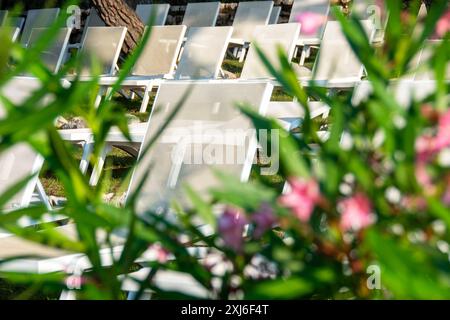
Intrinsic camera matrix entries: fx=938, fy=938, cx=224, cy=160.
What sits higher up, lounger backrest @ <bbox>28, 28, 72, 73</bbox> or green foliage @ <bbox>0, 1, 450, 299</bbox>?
lounger backrest @ <bbox>28, 28, 72, 73</bbox>

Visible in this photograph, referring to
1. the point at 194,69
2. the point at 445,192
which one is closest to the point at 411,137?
the point at 445,192

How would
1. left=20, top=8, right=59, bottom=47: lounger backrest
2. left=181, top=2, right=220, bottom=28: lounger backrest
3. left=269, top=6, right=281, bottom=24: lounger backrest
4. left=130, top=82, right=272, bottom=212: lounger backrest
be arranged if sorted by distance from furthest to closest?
left=269, top=6, right=281, bottom=24: lounger backrest < left=181, top=2, right=220, bottom=28: lounger backrest < left=20, top=8, right=59, bottom=47: lounger backrest < left=130, top=82, right=272, bottom=212: lounger backrest

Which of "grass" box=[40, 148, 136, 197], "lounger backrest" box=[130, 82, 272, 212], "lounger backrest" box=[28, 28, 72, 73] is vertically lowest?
"lounger backrest" box=[130, 82, 272, 212]

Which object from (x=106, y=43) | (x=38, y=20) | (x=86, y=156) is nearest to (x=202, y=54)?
(x=106, y=43)

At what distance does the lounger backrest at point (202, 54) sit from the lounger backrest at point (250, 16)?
393cm

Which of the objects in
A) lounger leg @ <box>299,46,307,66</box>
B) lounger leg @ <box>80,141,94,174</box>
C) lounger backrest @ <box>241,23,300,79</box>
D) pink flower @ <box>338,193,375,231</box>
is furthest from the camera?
lounger leg @ <box>299,46,307,66</box>

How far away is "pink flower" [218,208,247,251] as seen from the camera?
43.8 inches

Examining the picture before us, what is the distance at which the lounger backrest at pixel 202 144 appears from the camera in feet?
14.7

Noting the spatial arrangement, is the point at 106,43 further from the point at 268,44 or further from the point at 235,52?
the point at 235,52

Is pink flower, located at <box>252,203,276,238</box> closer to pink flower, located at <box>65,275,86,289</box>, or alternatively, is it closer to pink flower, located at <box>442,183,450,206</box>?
pink flower, located at <box>442,183,450,206</box>

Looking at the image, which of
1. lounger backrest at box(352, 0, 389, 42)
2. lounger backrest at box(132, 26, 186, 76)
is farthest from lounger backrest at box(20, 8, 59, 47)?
lounger backrest at box(352, 0, 389, 42)

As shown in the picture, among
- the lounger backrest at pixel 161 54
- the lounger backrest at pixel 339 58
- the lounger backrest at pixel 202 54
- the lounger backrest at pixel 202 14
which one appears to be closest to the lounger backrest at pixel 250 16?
the lounger backrest at pixel 202 14

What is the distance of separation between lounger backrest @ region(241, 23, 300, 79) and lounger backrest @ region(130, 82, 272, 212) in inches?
151

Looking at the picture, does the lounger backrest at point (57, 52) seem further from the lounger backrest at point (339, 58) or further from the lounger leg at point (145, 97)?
the lounger backrest at point (339, 58)
